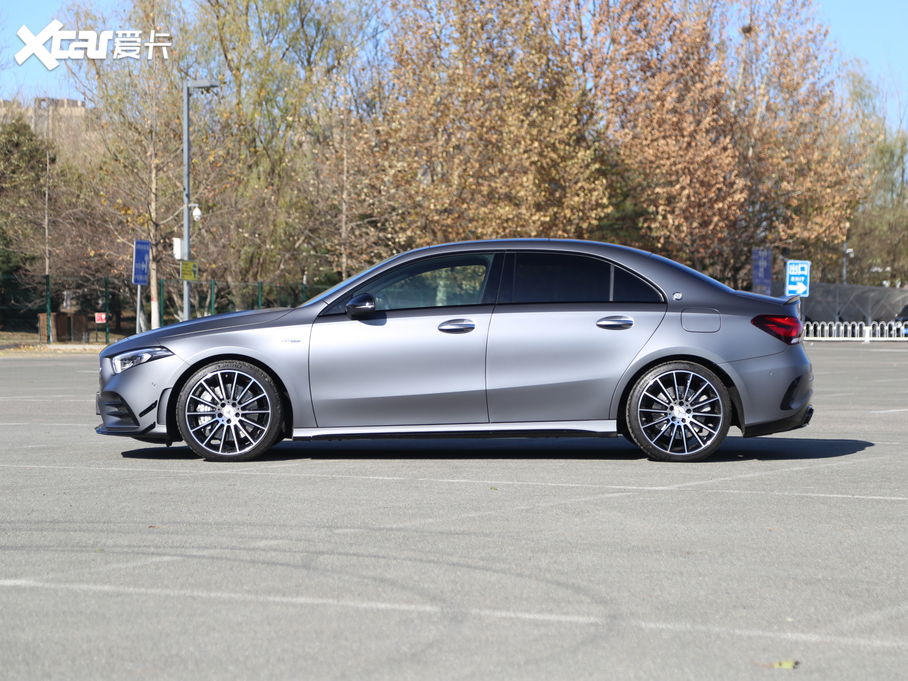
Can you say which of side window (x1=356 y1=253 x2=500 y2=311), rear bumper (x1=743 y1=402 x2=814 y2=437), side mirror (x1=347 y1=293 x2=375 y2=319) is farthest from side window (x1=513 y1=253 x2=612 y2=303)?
rear bumper (x1=743 y1=402 x2=814 y2=437)

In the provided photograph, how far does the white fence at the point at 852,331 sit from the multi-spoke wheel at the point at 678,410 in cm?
3750

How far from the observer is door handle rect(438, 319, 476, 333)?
8117 millimetres

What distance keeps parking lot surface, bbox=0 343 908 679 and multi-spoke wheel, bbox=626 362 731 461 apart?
0.21 m

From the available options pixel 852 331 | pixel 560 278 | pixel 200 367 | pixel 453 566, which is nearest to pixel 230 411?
pixel 200 367

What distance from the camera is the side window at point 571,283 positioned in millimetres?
8297

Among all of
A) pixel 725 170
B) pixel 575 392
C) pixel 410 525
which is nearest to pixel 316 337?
pixel 575 392

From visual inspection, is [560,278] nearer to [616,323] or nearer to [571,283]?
[571,283]

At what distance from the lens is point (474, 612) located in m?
4.18

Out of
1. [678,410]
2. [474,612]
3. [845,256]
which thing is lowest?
[474,612]

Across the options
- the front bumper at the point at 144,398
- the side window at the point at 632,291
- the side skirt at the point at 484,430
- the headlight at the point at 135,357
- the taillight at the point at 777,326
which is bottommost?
the side skirt at the point at 484,430

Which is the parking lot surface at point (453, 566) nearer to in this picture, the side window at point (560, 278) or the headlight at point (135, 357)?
the headlight at point (135, 357)

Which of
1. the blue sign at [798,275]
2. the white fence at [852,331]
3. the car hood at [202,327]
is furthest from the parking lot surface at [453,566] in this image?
the white fence at [852,331]

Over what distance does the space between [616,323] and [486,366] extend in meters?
1.01

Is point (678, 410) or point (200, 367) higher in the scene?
point (200, 367)
